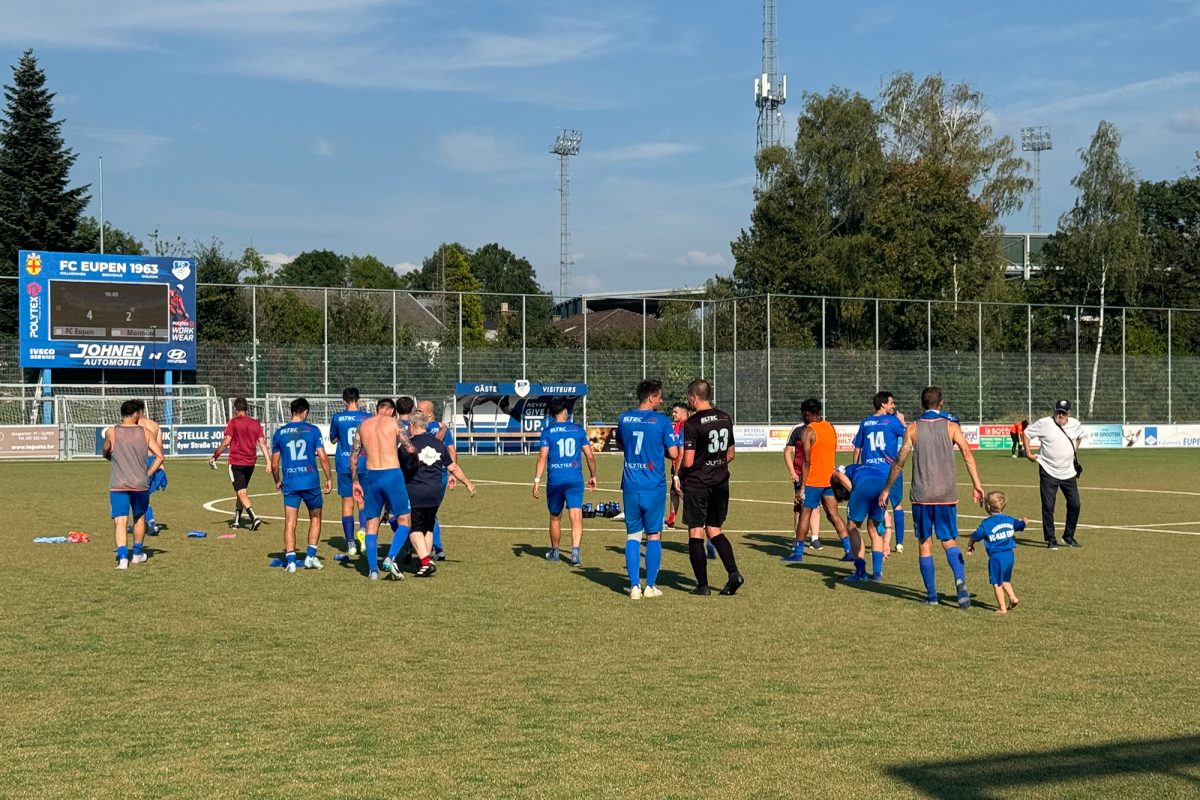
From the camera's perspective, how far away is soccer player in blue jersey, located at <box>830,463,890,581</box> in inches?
577

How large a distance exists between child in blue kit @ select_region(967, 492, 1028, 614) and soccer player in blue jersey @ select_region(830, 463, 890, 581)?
87.7 inches

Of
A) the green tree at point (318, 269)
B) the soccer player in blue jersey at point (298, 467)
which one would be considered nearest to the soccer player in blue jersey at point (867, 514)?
the soccer player in blue jersey at point (298, 467)

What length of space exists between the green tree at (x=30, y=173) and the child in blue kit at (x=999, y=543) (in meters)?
54.4

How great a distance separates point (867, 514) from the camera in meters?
15.0

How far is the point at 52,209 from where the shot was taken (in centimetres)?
5934

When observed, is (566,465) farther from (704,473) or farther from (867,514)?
(867,514)

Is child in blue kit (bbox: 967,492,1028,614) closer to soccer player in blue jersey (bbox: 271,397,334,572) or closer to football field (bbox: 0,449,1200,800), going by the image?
football field (bbox: 0,449,1200,800)

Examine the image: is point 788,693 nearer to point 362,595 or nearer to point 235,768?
point 235,768

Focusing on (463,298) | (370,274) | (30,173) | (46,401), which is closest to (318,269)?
(370,274)

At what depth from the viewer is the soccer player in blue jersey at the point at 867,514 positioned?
577 inches

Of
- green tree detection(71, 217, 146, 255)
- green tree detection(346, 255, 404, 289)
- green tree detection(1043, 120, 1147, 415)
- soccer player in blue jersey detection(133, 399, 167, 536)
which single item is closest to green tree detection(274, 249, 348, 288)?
green tree detection(346, 255, 404, 289)

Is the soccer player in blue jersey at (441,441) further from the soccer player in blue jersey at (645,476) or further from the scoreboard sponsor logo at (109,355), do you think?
the scoreboard sponsor logo at (109,355)

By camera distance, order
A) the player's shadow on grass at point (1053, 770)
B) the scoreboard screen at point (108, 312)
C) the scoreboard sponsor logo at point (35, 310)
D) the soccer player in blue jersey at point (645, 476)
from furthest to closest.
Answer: the scoreboard screen at point (108, 312) < the scoreboard sponsor logo at point (35, 310) < the soccer player in blue jersey at point (645, 476) < the player's shadow on grass at point (1053, 770)

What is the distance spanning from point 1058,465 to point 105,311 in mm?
33750
